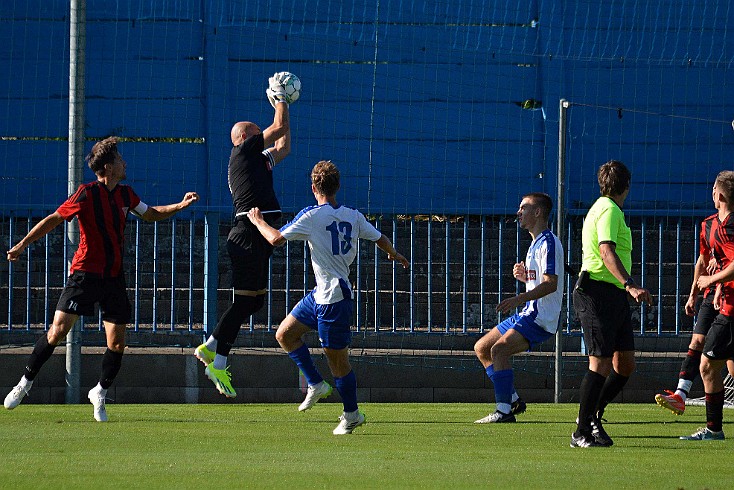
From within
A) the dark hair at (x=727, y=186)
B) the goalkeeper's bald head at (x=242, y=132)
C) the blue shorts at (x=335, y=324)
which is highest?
the goalkeeper's bald head at (x=242, y=132)

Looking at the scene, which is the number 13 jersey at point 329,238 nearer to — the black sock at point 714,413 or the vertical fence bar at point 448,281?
the black sock at point 714,413

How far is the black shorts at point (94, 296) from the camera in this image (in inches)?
359

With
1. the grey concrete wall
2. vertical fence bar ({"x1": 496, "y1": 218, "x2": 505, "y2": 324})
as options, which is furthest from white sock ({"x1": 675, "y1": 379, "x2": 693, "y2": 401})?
vertical fence bar ({"x1": 496, "y1": 218, "x2": 505, "y2": 324})

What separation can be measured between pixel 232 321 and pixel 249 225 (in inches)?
28.1

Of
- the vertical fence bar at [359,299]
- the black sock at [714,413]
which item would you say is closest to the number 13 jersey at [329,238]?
the black sock at [714,413]

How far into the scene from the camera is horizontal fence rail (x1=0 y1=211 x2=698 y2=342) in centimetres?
1234

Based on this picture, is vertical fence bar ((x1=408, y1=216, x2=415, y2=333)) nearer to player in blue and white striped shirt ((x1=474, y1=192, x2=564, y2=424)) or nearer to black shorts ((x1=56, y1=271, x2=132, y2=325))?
player in blue and white striped shirt ((x1=474, y1=192, x2=564, y2=424))

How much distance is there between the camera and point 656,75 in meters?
17.8

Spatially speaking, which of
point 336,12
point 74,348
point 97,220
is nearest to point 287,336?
point 97,220

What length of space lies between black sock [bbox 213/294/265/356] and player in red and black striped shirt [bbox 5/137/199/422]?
0.79m

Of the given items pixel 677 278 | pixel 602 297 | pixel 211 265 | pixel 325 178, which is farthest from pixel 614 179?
pixel 677 278

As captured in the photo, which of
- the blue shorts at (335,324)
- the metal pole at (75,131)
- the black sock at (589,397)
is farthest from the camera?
the metal pole at (75,131)

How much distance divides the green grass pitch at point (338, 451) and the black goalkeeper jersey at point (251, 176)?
1.56 metres

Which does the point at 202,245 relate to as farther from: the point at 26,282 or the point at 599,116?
the point at 599,116
